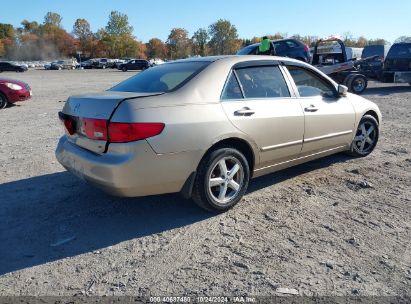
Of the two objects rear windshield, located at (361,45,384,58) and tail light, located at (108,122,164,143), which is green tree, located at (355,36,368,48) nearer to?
rear windshield, located at (361,45,384,58)

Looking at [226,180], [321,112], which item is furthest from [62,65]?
[226,180]

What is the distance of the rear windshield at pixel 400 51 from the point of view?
1506 centimetres

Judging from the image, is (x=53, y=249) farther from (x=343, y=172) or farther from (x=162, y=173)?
(x=343, y=172)

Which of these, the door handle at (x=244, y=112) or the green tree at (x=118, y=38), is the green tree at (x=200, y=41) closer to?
the green tree at (x=118, y=38)

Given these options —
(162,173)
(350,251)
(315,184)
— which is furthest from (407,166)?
(162,173)

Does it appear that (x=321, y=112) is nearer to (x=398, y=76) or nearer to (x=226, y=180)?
(x=226, y=180)

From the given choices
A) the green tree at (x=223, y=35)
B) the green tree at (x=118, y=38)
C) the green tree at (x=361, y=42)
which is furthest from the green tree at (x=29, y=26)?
the green tree at (x=361, y=42)

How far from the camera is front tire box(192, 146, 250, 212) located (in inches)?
147

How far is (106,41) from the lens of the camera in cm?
10650

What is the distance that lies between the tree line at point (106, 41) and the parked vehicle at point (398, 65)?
9389cm

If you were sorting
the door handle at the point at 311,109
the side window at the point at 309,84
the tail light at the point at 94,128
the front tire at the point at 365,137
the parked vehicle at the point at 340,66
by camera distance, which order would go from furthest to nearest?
the parked vehicle at the point at 340,66 → the front tire at the point at 365,137 → the side window at the point at 309,84 → the door handle at the point at 311,109 → the tail light at the point at 94,128

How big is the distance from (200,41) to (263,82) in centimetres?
11882

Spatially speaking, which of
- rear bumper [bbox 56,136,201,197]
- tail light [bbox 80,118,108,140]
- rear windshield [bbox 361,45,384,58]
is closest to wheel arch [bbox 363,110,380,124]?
rear bumper [bbox 56,136,201,197]

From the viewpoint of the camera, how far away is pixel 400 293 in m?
2.66
